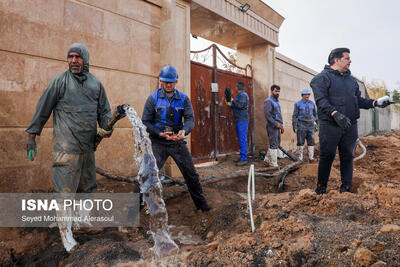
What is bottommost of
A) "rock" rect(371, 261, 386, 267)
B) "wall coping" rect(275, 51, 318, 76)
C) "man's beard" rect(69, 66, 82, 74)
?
"rock" rect(371, 261, 386, 267)

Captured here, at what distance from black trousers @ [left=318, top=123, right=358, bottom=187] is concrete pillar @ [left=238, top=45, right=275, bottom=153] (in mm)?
4584

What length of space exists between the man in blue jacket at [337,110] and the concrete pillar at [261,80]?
Answer: 4.63 metres

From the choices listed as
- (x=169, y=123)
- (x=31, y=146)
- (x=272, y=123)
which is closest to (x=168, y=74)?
(x=169, y=123)

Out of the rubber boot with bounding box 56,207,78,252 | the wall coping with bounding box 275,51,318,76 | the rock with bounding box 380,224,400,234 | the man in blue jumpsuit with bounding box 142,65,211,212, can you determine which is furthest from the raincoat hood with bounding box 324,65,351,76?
the wall coping with bounding box 275,51,318,76

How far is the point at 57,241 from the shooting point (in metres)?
2.59

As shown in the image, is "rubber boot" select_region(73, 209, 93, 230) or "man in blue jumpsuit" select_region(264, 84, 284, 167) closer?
"rubber boot" select_region(73, 209, 93, 230)

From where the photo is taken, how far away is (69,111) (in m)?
2.57

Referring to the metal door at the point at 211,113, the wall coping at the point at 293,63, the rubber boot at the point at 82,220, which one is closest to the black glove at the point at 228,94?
the metal door at the point at 211,113

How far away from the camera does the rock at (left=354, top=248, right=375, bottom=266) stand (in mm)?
1674

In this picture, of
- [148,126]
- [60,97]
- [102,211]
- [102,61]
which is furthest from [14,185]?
[102,61]

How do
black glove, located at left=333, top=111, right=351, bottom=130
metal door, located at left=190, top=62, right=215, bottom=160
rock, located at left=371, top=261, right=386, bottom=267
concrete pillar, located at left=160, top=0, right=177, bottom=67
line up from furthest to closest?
1. metal door, located at left=190, top=62, right=215, bottom=160
2. concrete pillar, located at left=160, top=0, right=177, bottom=67
3. black glove, located at left=333, top=111, right=351, bottom=130
4. rock, located at left=371, top=261, right=386, bottom=267

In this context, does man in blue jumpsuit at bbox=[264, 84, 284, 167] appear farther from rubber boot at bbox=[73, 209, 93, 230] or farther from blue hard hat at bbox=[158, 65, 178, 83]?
rubber boot at bbox=[73, 209, 93, 230]

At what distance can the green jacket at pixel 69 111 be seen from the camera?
2.51 metres

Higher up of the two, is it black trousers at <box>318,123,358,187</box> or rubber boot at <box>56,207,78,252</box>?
black trousers at <box>318,123,358,187</box>
